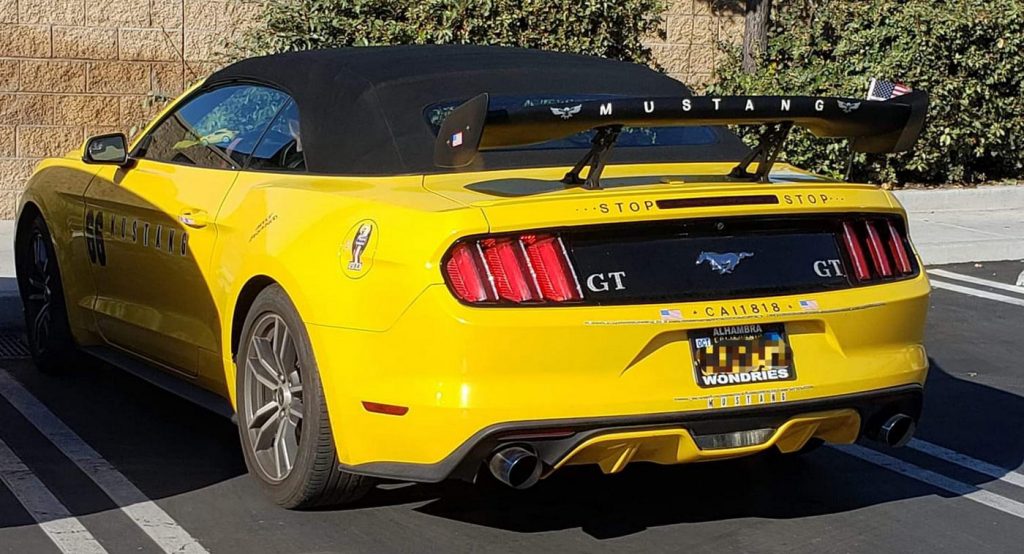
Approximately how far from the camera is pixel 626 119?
4418mm

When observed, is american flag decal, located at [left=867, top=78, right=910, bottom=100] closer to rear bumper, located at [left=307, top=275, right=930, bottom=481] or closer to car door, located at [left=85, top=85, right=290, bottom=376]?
rear bumper, located at [left=307, top=275, right=930, bottom=481]

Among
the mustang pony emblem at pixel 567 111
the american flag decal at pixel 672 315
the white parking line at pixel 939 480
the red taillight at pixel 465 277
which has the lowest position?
the white parking line at pixel 939 480

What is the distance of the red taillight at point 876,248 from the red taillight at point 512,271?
1.00 metres

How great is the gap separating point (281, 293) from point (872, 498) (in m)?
2.19

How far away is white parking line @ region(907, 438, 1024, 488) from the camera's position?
5.77 m

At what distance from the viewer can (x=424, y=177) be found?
5.00 m

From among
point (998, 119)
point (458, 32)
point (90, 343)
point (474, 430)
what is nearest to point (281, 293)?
point (474, 430)

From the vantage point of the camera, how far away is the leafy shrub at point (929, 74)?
13484 mm

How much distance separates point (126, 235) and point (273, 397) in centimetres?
142

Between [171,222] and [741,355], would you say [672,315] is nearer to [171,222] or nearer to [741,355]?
[741,355]

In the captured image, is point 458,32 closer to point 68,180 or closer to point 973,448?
point 68,180

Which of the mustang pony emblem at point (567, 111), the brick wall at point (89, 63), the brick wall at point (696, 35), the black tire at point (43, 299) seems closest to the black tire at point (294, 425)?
the mustang pony emblem at point (567, 111)

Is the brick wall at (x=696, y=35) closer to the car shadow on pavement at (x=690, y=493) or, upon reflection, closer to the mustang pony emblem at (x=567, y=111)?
the car shadow on pavement at (x=690, y=493)

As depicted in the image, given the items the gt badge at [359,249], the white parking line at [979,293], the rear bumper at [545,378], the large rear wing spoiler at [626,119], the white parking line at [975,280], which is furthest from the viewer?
the white parking line at [975,280]
